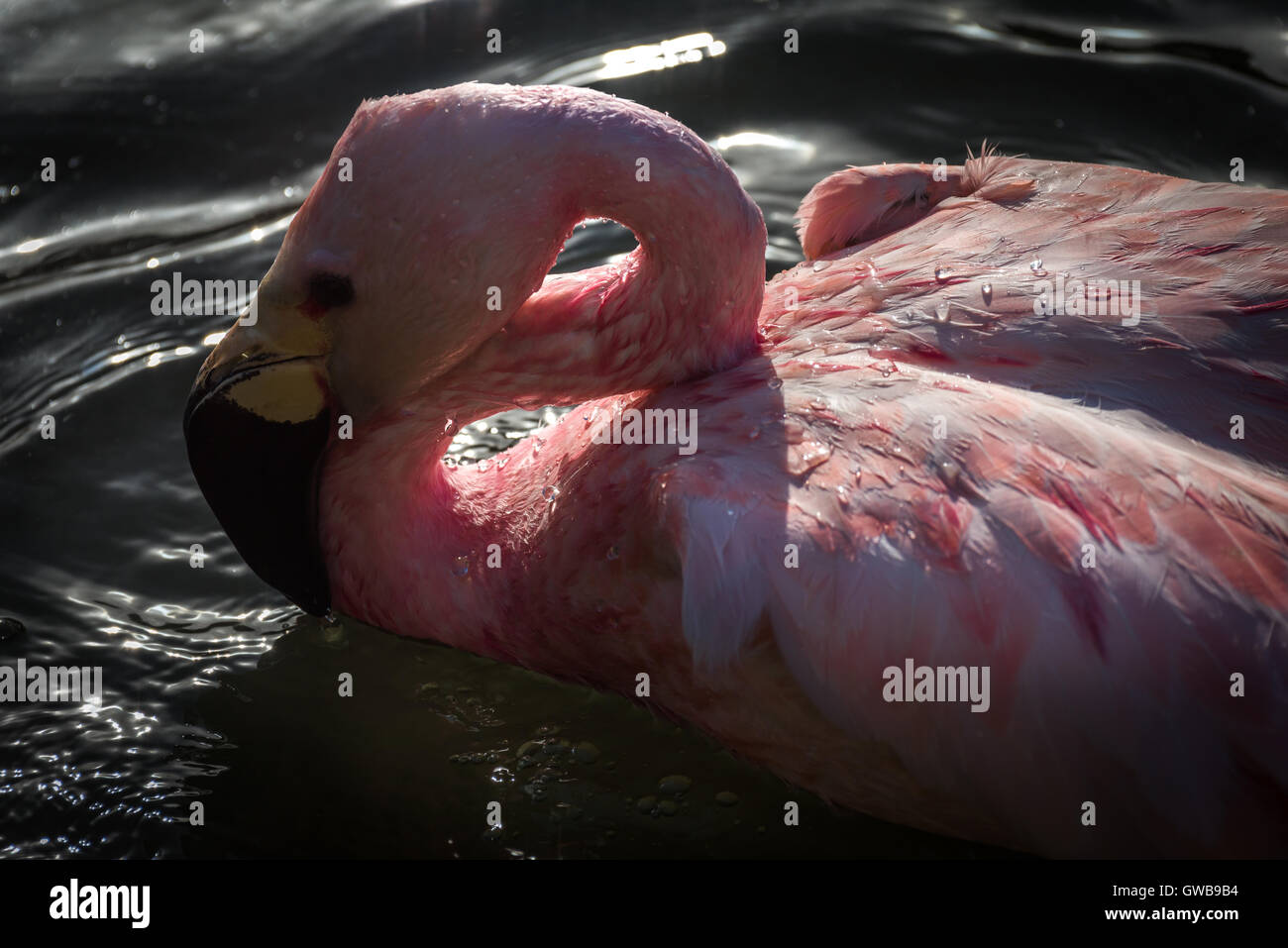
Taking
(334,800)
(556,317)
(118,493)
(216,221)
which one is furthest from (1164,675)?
(216,221)

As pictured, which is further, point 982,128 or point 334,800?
point 982,128

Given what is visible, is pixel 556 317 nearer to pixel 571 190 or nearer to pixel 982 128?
pixel 571 190

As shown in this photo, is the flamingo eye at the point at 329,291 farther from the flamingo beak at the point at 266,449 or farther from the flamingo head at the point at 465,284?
the flamingo beak at the point at 266,449

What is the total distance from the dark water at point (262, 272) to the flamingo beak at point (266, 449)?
404mm

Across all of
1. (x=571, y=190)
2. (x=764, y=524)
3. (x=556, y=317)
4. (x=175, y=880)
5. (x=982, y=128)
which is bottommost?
(x=175, y=880)

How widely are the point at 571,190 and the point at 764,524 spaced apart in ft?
2.58

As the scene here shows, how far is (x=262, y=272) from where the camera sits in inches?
182

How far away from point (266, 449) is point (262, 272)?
195cm

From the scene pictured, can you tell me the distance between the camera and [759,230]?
8.98ft

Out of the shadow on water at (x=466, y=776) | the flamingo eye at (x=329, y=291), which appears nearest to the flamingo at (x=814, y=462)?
the flamingo eye at (x=329, y=291)

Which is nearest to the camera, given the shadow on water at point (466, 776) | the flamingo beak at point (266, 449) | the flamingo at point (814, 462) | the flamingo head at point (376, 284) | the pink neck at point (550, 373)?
the flamingo at point (814, 462)

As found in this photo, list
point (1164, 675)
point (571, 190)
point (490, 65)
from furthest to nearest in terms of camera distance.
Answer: point (490, 65) < point (571, 190) < point (1164, 675)

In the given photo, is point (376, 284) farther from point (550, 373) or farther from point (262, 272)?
point (262, 272)

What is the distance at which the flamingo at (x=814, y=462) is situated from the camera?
2248 millimetres
